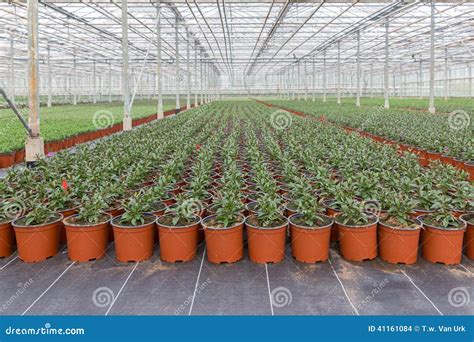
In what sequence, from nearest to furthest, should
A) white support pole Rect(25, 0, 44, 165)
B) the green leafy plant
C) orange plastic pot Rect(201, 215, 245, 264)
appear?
1. orange plastic pot Rect(201, 215, 245, 264)
2. the green leafy plant
3. white support pole Rect(25, 0, 44, 165)

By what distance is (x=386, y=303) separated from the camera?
3615 mm

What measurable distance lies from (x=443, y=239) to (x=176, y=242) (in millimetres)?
2897

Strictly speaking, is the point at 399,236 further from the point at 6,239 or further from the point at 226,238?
the point at 6,239

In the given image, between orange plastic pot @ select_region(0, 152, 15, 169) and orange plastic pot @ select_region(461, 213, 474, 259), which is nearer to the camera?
orange plastic pot @ select_region(461, 213, 474, 259)

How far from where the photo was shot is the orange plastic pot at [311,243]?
4.39 meters

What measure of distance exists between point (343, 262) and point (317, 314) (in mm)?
1141

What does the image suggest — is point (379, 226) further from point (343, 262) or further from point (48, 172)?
point (48, 172)

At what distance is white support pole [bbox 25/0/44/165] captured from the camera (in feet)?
25.9

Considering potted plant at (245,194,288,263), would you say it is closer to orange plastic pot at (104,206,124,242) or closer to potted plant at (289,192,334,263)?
potted plant at (289,192,334,263)

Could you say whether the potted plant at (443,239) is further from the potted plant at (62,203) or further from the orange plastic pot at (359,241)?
the potted plant at (62,203)

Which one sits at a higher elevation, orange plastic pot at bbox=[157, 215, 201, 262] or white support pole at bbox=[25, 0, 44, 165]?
white support pole at bbox=[25, 0, 44, 165]

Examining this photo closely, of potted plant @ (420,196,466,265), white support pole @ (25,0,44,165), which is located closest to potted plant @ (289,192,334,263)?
potted plant @ (420,196,466,265)

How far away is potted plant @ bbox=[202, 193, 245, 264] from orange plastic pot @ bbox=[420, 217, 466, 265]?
2084mm

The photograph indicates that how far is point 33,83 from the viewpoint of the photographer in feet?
26.3
